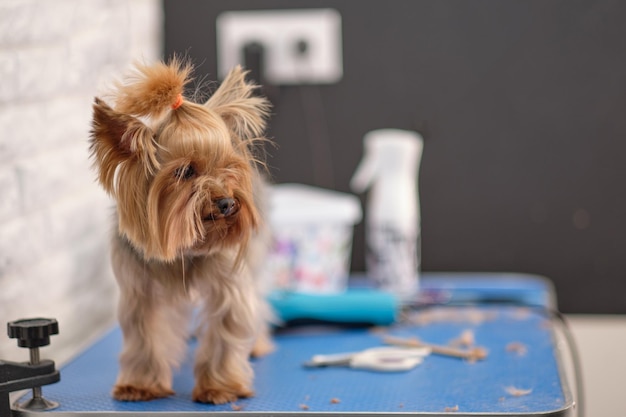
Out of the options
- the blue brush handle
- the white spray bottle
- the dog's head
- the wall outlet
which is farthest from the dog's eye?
the wall outlet

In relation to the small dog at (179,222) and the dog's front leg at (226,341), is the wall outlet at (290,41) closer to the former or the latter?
the small dog at (179,222)

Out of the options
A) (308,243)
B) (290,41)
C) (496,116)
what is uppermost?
(290,41)

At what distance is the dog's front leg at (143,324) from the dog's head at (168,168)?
0.06m

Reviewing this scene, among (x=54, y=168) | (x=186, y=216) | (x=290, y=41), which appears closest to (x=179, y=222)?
(x=186, y=216)

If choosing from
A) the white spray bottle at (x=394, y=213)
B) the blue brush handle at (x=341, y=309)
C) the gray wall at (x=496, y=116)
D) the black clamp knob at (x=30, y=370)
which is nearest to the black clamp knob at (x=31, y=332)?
the black clamp knob at (x=30, y=370)

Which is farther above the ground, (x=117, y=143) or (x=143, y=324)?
(x=117, y=143)

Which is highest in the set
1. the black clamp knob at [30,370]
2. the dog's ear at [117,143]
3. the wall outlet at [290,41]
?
the wall outlet at [290,41]

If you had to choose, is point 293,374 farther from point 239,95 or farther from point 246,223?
point 239,95

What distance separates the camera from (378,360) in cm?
125

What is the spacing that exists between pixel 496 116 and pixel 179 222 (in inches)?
44.1

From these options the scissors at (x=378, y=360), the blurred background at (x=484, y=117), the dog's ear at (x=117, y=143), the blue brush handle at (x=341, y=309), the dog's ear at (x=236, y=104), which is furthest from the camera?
the blurred background at (x=484, y=117)

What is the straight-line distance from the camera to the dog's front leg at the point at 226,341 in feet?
3.67

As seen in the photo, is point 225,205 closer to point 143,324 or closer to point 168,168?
point 168,168

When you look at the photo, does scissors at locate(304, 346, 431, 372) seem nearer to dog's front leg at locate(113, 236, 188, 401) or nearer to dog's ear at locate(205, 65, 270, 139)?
dog's front leg at locate(113, 236, 188, 401)
